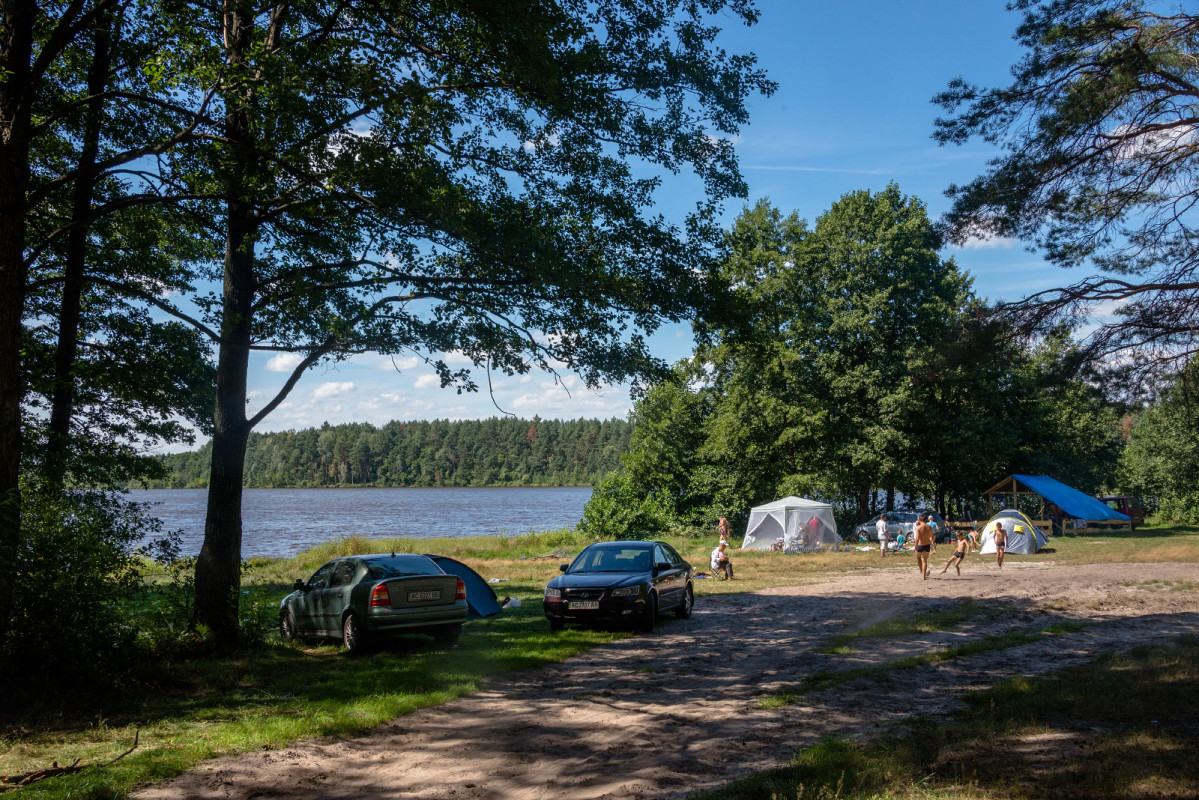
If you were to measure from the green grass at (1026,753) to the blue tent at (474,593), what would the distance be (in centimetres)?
864

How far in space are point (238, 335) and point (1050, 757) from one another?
10.6 metres

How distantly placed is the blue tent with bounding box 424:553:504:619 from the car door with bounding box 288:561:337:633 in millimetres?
2366

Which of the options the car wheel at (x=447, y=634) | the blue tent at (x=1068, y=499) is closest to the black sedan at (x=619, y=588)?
the car wheel at (x=447, y=634)

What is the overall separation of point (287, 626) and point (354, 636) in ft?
6.56

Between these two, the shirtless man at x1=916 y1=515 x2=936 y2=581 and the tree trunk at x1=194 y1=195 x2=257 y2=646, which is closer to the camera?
the tree trunk at x1=194 y1=195 x2=257 y2=646

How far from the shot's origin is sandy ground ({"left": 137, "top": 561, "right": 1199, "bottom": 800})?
17.6ft

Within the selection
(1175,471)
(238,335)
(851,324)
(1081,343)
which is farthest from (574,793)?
(1175,471)

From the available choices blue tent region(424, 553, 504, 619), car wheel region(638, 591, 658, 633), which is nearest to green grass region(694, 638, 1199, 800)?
car wheel region(638, 591, 658, 633)

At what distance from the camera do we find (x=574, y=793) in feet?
16.7

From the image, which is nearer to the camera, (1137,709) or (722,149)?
(1137,709)

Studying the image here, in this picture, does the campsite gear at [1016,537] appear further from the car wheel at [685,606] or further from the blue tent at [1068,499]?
the car wheel at [685,606]

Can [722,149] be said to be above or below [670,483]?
above

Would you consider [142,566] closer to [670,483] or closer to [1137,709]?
[1137,709]

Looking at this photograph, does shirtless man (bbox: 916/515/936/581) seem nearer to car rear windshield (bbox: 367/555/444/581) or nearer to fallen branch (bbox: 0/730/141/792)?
car rear windshield (bbox: 367/555/444/581)
